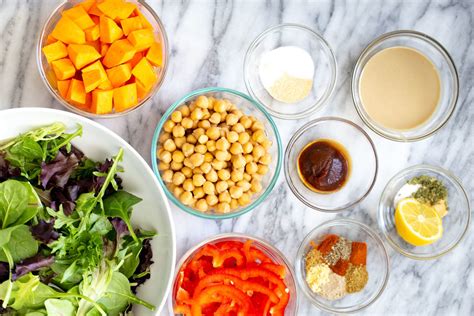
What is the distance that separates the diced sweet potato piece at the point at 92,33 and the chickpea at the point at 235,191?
66 centimetres

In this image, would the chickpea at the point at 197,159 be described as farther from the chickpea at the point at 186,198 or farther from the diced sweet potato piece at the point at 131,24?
the diced sweet potato piece at the point at 131,24

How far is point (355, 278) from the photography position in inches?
88.4

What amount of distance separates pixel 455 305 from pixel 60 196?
4.79ft

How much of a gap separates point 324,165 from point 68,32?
3.13 ft

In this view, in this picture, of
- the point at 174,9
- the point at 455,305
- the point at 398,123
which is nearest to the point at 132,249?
the point at 174,9

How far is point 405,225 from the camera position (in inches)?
87.7

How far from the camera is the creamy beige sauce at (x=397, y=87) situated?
7.25ft

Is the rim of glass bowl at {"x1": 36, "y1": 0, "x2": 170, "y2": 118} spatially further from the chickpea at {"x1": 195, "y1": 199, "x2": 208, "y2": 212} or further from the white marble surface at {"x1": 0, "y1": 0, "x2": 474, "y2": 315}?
the chickpea at {"x1": 195, "y1": 199, "x2": 208, "y2": 212}

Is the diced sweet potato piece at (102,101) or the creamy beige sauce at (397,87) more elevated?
the creamy beige sauce at (397,87)

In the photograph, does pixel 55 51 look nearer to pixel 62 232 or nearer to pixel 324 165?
pixel 62 232

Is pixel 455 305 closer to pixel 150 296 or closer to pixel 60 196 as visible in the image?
pixel 150 296

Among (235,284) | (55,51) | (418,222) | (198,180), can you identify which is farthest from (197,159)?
(418,222)

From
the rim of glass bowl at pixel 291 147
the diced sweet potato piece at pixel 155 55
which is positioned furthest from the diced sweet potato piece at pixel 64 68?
the rim of glass bowl at pixel 291 147

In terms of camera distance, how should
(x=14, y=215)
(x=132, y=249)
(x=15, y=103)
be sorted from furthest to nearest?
(x=15, y=103) < (x=132, y=249) < (x=14, y=215)
